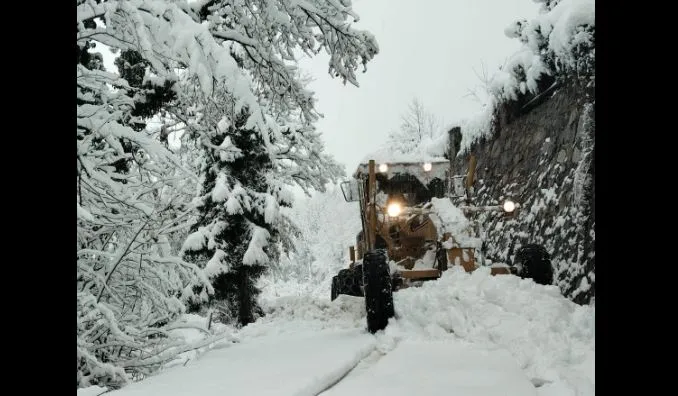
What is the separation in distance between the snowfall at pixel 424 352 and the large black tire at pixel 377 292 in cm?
17

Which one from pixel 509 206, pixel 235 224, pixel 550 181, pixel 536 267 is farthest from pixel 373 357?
pixel 235 224

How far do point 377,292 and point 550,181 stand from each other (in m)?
5.52

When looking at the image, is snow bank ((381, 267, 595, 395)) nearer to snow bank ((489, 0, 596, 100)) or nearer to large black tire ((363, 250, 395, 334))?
large black tire ((363, 250, 395, 334))

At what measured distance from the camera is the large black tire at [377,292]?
536cm

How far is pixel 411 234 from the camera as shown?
8438 millimetres

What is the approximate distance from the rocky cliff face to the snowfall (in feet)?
7.35

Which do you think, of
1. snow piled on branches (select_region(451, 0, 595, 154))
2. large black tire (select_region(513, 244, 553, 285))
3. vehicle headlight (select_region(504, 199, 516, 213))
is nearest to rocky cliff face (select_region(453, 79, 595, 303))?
snow piled on branches (select_region(451, 0, 595, 154))

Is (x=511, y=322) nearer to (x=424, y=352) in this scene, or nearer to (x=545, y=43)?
(x=424, y=352)

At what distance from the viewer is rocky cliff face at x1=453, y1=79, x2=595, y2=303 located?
7.55 m

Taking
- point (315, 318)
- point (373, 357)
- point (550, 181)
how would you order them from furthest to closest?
point (550, 181) < point (315, 318) < point (373, 357)

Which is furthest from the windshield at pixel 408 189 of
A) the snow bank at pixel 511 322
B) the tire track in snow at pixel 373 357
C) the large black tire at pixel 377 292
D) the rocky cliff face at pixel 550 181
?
the tire track in snow at pixel 373 357

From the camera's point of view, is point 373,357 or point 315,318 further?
point 315,318
